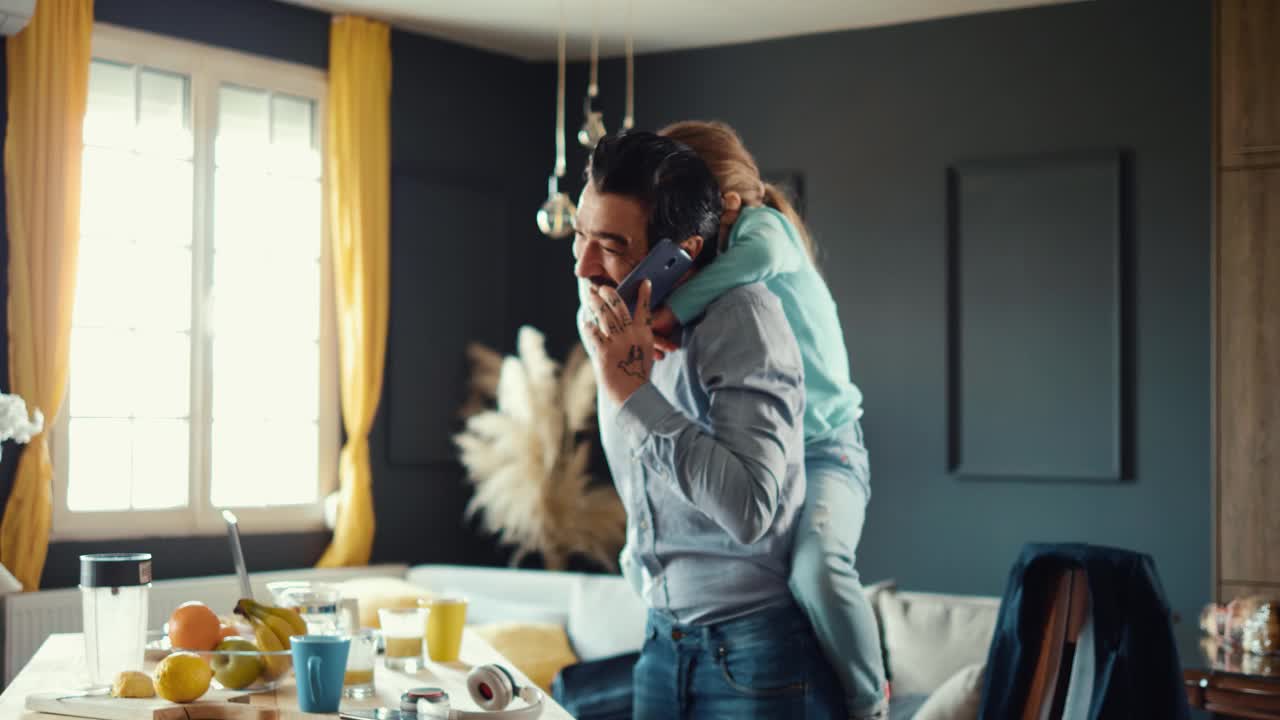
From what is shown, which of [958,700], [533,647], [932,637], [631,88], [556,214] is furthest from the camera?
[631,88]

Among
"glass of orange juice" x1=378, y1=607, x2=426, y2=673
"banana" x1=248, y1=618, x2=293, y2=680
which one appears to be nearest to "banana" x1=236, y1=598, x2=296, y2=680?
"banana" x1=248, y1=618, x2=293, y2=680


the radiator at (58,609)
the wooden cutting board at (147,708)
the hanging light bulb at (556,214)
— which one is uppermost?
the hanging light bulb at (556,214)

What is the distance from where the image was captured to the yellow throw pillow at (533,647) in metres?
4.53

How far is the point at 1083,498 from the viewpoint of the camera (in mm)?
5445

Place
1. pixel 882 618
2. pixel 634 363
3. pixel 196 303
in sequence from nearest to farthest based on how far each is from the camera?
1. pixel 634 363
2. pixel 882 618
3. pixel 196 303

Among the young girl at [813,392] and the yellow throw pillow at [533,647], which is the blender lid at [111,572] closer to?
the young girl at [813,392]

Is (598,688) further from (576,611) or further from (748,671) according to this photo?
(748,671)

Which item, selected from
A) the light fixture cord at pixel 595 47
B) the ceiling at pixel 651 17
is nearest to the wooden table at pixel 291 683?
the light fixture cord at pixel 595 47

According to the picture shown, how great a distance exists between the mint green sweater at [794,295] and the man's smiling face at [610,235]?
8 cm

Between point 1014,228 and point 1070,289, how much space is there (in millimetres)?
364

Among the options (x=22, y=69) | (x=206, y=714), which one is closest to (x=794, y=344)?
(x=206, y=714)

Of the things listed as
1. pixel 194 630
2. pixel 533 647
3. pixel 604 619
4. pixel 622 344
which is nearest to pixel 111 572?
pixel 194 630

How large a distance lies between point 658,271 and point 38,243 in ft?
12.8

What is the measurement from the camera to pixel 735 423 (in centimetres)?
145
